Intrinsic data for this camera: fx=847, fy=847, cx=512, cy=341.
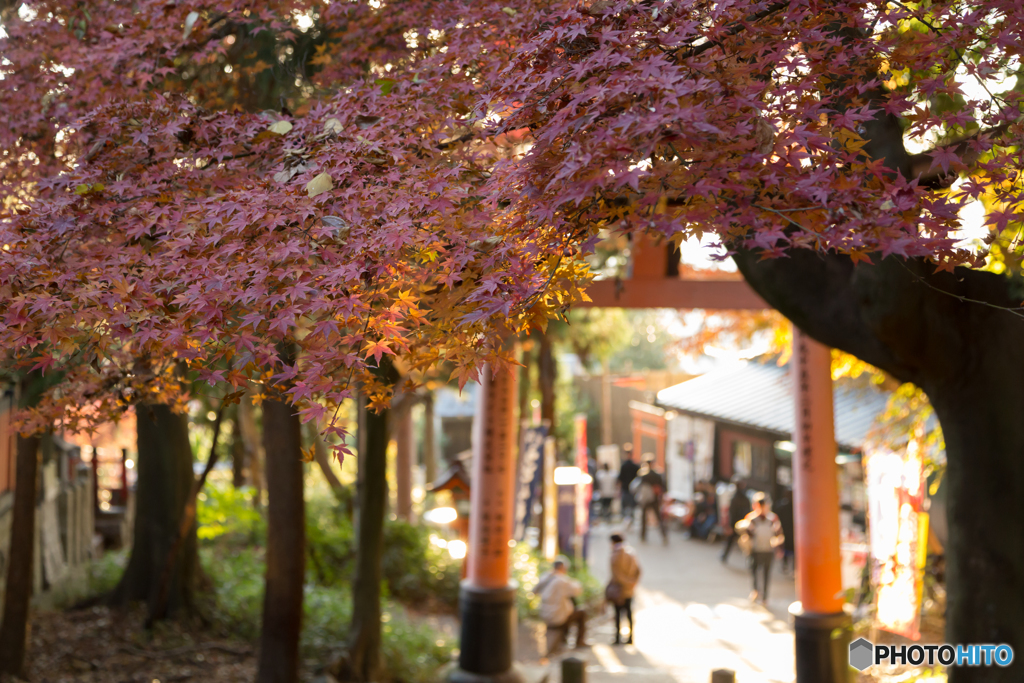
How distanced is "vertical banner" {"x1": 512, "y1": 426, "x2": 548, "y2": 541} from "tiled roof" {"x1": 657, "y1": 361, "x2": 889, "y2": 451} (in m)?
4.74

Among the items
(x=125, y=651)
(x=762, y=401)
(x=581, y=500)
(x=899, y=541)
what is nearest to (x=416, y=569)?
(x=581, y=500)

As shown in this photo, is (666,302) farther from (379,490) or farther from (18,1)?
(18,1)

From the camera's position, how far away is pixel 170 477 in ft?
29.0

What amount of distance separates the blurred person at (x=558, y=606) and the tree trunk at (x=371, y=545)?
2389 millimetres

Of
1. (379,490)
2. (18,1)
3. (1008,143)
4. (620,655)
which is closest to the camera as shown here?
Answer: (1008,143)

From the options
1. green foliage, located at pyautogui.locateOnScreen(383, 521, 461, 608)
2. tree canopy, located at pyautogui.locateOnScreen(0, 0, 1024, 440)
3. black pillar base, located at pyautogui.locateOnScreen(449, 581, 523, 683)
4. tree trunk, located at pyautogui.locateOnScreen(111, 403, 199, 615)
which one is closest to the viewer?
tree canopy, located at pyautogui.locateOnScreen(0, 0, 1024, 440)

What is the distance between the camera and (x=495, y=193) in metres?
2.77

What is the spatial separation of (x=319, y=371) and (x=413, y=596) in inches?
399

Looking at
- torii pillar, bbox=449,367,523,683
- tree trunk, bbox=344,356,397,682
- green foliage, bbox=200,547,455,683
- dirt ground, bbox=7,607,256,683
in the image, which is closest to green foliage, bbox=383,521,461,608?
green foliage, bbox=200,547,455,683

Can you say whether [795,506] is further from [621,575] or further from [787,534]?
[787,534]

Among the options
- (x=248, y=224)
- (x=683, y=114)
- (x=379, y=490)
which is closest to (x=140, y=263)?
(x=248, y=224)

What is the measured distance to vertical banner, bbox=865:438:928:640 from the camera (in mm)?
7871

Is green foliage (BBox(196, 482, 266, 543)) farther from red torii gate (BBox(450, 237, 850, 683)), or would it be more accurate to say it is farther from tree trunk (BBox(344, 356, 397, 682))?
red torii gate (BBox(450, 237, 850, 683))

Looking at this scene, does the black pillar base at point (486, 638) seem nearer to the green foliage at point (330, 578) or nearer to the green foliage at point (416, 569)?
the green foliage at point (330, 578)
